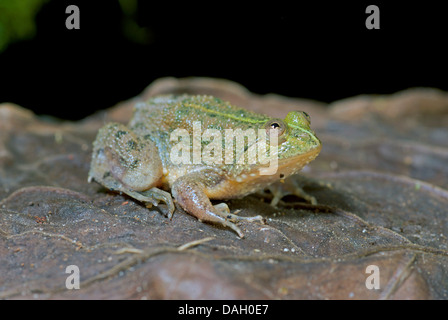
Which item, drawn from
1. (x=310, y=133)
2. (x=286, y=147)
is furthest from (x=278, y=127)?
(x=310, y=133)

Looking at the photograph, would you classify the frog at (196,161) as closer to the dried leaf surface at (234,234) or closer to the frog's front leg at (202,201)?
the frog's front leg at (202,201)

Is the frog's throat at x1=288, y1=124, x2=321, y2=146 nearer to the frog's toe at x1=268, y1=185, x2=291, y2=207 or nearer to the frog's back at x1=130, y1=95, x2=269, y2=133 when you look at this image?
the frog's back at x1=130, y1=95, x2=269, y2=133

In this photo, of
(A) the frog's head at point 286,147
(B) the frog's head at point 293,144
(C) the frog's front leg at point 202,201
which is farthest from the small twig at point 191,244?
(B) the frog's head at point 293,144

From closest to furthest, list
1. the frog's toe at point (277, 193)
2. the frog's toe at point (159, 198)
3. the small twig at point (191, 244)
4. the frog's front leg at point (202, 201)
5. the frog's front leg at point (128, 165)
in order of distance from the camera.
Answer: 1. the small twig at point (191, 244)
2. the frog's front leg at point (202, 201)
3. the frog's toe at point (159, 198)
4. the frog's front leg at point (128, 165)
5. the frog's toe at point (277, 193)

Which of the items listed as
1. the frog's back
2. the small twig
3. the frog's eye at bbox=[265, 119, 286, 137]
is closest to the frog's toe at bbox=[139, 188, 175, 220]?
the small twig

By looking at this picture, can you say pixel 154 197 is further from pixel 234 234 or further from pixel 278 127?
pixel 278 127

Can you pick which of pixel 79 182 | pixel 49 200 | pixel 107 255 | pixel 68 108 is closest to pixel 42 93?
pixel 68 108
